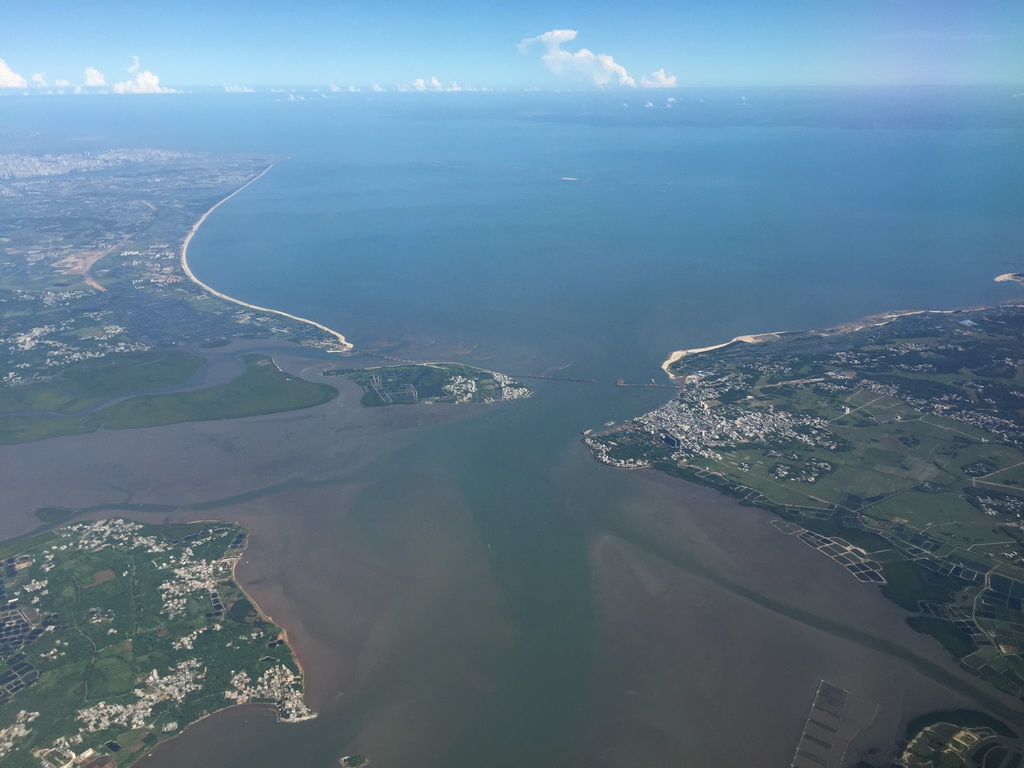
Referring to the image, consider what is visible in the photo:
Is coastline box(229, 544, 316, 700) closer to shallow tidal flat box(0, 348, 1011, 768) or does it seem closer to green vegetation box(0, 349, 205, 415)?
shallow tidal flat box(0, 348, 1011, 768)

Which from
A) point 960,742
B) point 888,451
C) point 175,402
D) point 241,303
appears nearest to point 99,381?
point 175,402

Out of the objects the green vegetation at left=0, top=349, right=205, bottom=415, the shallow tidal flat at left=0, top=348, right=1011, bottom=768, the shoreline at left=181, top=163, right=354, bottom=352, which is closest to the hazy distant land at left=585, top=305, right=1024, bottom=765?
the shallow tidal flat at left=0, top=348, right=1011, bottom=768

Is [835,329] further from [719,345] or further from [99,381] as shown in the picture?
[99,381]

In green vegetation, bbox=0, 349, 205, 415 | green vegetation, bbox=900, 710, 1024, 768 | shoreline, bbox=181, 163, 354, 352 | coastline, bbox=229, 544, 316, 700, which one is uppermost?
shoreline, bbox=181, 163, 354, 352

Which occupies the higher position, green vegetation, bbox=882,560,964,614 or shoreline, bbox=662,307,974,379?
Answer: shoreline, bbox=662,307,974,379

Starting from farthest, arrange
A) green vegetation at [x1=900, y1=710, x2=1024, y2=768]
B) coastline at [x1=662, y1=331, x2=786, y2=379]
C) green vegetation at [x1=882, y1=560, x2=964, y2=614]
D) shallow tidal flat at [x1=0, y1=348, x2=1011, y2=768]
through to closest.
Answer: coastline at [x1=662, y1=331, x2=786, y2=379] < green vegetation at [x1=882, y1=560, x2=964, y2=614] < shallow tidal flat at [x1=0, y1=348, x2=1011, y2=768] < green vegetation at [x1=900, y1=710, x2=1024, y2=768]

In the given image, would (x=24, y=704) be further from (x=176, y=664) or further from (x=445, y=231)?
(x=445, y=231)
